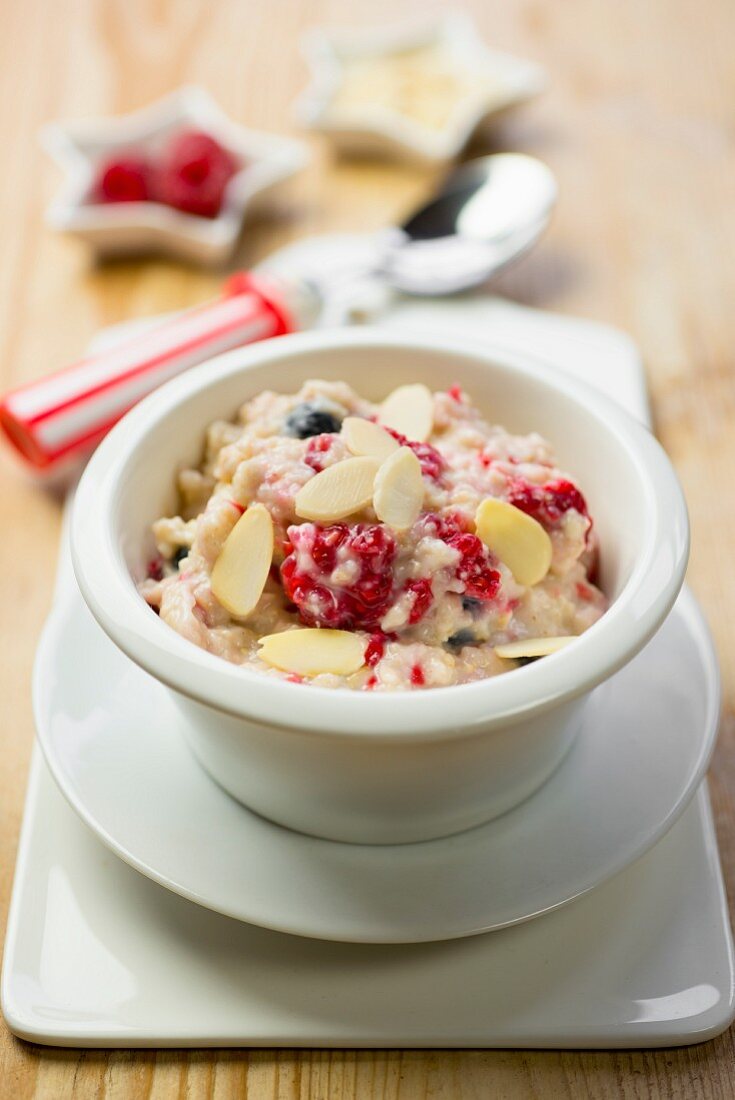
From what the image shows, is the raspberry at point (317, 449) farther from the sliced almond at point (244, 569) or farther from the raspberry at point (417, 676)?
the raspberry at point (417, 676)

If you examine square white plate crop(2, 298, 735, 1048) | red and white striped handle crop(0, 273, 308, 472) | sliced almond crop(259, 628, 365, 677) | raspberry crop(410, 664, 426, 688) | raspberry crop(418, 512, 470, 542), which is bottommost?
square white plate crop(2, 298, 735, 1048)

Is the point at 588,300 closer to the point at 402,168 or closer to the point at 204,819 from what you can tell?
the point at 402,168

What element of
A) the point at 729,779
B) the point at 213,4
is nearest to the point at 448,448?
the point at 729,779

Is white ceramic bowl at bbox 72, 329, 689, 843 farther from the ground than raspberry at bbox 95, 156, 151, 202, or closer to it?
farther from the ground

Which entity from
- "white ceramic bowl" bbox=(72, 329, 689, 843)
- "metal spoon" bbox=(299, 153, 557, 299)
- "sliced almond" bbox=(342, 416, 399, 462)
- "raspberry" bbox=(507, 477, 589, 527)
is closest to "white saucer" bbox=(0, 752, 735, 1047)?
"white ceramic bowl" bbox=(72, 329, 689, 843)

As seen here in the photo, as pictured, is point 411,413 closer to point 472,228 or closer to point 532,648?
point 532,648

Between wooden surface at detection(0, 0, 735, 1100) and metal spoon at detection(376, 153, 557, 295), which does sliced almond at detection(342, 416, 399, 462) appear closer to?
wooden surface at detection(0, 0, 735, 1100)

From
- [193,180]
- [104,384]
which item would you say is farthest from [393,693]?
[193,180]
